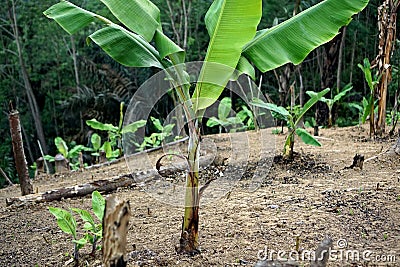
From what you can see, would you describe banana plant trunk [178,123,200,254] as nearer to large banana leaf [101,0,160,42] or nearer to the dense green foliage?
large banana leaf [101,0,160,42]

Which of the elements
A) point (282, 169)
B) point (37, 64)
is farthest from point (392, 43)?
point (37, 64)

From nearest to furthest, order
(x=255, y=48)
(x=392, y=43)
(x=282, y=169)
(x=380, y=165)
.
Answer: (x=255, y=48)
(x=380, y=165)
(x=282, y=169)
(x=392, y=43)

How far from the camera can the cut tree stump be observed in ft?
5.09

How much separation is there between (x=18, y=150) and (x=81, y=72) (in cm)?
1045

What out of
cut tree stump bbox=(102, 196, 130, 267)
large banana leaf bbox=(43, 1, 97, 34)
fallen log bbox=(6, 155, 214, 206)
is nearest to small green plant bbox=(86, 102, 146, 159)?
fallen log bbox=(6, 155, 214, 206)

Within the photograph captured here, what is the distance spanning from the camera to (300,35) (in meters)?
2.63

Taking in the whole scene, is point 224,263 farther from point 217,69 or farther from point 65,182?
point 65,182

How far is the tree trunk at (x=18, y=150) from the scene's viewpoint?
3772 mm

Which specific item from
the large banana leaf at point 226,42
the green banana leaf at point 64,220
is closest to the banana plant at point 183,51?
the large banana leaf at point 226,42

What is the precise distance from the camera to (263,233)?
2.62 m

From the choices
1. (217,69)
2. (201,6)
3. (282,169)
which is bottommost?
(282,169)

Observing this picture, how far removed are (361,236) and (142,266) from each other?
1303mm

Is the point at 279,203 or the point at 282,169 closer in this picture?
the point at 279,203

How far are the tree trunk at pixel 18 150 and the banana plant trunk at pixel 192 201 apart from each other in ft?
7.28
